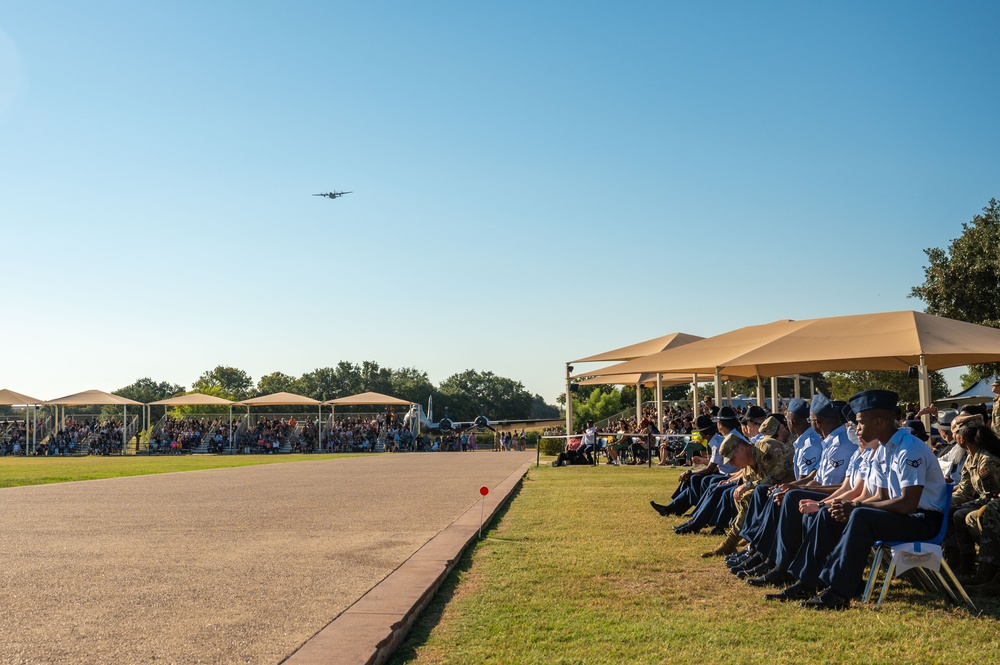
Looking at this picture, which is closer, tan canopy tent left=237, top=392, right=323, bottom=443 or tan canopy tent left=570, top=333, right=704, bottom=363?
tan canopy tent left=570, top=333, right=704, bottom=363

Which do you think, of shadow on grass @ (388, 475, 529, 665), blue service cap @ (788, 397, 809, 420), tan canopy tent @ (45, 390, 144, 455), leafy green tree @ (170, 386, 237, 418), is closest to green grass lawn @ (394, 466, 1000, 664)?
shadow on grass @ (388, 475, 529, 665)

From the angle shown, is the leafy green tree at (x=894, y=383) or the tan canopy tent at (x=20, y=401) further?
the leafy green tree at (x=894, y=383)

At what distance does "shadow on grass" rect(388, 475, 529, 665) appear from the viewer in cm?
472

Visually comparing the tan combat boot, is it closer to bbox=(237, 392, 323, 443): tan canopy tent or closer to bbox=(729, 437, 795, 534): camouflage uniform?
bbox=(729, 437, 795, 534): camouflage uniform

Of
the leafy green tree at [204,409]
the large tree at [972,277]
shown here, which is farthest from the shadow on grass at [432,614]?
the leafy green tree at [204,409]

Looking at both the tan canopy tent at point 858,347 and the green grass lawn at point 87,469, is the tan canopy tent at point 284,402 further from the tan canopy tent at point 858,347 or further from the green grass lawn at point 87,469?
the tan canopy tent at point 858,347

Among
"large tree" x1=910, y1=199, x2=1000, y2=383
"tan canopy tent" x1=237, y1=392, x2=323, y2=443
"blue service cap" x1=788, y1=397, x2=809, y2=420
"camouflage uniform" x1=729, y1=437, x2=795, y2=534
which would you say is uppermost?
"large tree" x1=910, y1=199, x2=1000, y2=383

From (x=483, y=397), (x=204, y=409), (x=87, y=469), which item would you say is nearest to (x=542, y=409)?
(x=483, y=397)

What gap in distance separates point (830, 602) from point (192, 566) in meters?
4.93

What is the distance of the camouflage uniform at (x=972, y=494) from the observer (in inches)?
260

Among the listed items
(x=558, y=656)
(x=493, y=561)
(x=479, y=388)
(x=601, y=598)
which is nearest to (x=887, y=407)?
(x=601, y=598)

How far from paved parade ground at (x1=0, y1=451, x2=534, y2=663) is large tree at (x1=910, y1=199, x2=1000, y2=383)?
2415cm

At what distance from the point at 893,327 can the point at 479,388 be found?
118 meters

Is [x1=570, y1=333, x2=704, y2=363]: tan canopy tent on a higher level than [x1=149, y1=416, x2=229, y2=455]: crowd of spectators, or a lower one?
higher
